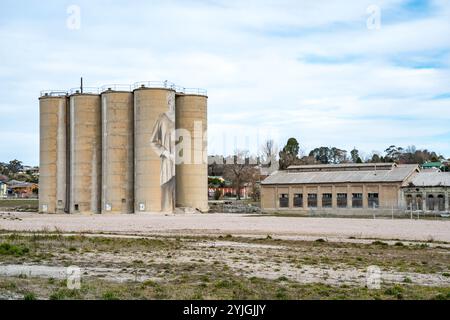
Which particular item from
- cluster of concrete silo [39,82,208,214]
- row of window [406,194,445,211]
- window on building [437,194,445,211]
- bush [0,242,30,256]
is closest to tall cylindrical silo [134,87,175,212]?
cluster of concrete silo [39,82,208,214]

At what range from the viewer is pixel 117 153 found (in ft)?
247

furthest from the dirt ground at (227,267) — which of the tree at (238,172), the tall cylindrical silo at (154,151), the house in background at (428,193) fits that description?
the tree at (238,172)

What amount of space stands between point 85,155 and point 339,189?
32.6 m

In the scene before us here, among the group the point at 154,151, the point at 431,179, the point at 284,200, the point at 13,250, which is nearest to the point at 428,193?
the point at 431,179

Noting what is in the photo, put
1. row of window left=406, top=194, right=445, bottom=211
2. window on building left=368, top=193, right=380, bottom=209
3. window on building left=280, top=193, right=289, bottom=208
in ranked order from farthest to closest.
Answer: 1. window on building left=280, top=193, right=289, bottom=208
2. window on building left=368, top=193, right=380, bottom=209
3. row of window left=406, top=194, right=445, bottom=211

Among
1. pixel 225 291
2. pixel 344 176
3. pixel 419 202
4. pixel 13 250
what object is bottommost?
pixel 225 291

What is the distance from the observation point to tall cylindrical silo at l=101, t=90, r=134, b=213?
2955 inches

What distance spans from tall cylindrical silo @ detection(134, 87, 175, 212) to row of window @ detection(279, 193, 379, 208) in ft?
51.3

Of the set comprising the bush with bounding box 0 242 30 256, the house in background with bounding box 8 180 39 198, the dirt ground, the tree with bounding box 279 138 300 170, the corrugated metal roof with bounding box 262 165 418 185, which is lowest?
the dirt ground

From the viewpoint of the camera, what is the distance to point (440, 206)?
2778 inches

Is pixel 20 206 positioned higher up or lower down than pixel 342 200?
lower down

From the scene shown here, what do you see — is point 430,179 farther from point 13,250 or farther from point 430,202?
point 13,250

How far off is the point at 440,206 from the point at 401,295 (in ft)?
189

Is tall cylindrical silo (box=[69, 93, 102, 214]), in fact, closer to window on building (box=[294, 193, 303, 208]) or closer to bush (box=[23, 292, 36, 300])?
window on building (box=[294, 193, 303, 208])
